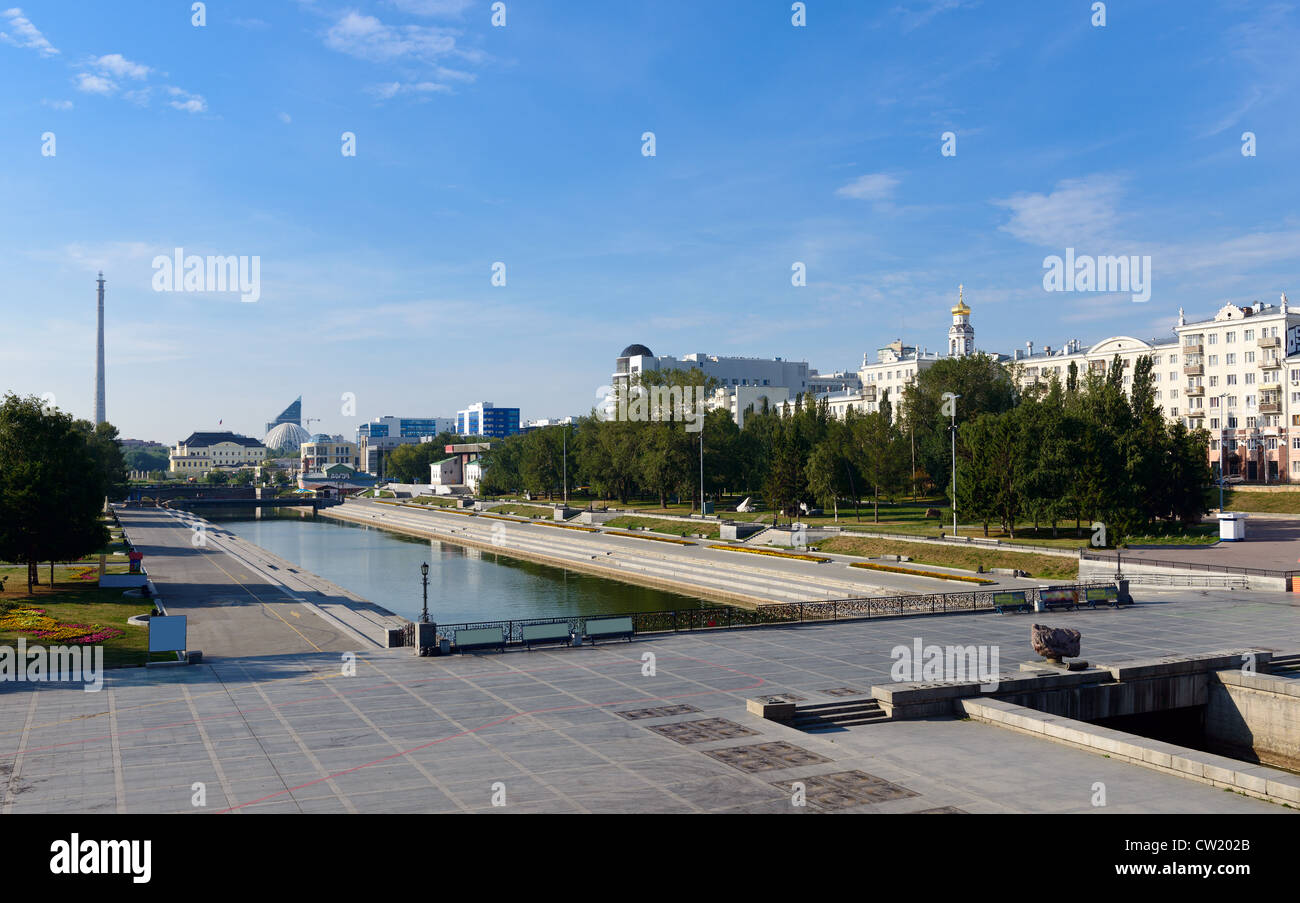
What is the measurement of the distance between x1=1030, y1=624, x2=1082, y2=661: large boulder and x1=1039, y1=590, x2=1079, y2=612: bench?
12167 millimetres

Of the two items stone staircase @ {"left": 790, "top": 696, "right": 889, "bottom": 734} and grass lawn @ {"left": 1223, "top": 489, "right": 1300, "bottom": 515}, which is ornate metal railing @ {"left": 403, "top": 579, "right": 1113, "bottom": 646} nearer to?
stone staircase @ {"left": 790, "top": 696, "right": 889, "bottom": 734}

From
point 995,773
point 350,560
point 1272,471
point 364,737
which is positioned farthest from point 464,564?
point 1272,471

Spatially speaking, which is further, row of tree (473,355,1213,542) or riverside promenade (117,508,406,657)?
row of tree (473,355,1213,542)

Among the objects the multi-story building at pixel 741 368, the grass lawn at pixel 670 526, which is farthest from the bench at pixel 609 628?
the multi-story building at pixel 741 368

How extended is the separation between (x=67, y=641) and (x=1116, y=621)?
34658mm

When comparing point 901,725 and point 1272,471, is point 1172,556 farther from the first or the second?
point 1272,471

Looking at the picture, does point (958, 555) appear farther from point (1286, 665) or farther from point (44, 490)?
point (44, 490)

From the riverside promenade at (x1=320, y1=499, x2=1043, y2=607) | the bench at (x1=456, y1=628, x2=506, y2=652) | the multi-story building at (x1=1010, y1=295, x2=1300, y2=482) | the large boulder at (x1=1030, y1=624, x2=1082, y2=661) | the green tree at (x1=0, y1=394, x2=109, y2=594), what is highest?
the multi-story building at (x1=1010, y1=295, x2=1300, y2=482)

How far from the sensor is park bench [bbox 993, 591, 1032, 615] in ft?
112

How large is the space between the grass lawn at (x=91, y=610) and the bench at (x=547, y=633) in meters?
10.4

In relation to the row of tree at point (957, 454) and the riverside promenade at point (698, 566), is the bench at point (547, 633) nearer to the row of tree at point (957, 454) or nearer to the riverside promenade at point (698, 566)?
the riverside promenade at point (698, 566)

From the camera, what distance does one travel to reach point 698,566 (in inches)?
2184

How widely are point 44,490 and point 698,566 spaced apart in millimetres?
33695

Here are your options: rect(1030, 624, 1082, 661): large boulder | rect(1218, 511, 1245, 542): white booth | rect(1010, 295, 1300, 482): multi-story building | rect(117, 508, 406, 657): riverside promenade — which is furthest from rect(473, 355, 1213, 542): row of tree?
rect(117, 508, 406, 657): riverside promenade
